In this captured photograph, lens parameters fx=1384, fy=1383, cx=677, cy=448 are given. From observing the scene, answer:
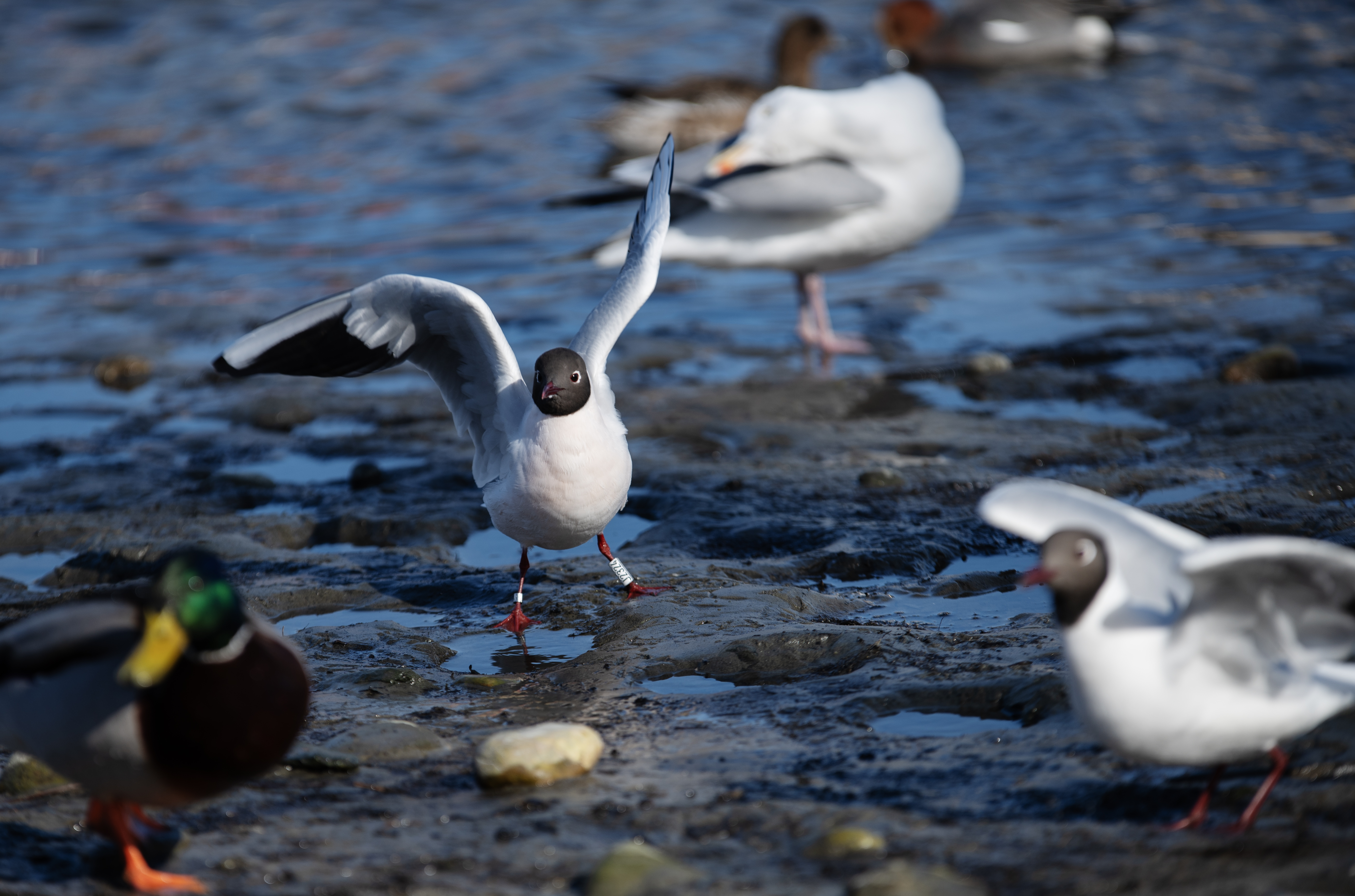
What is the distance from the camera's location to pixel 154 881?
127 inches

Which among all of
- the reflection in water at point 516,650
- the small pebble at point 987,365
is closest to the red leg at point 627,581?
the reflection in water at point 516,650

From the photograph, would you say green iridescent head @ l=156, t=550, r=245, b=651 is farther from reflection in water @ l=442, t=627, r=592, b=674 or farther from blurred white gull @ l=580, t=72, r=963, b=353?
blurred white gull @ l=580, t=72, r=963, b=353

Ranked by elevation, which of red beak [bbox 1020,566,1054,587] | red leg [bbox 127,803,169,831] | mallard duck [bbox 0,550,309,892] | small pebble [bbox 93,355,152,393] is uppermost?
red beak [bbox 1020,566,1054,587]

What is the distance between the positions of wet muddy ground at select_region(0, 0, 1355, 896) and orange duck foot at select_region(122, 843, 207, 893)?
0.09 m

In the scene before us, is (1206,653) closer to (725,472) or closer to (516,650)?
(516,650)

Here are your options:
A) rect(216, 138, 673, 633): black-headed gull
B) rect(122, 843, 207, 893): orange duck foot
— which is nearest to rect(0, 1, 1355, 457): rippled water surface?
rect(216, 138, 673, 633): black-headed gull

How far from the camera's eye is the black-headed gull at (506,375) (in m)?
5.08

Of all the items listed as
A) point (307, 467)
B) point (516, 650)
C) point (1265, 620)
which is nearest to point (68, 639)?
point (516, 650)

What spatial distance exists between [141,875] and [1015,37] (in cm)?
1635

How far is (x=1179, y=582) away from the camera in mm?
3299

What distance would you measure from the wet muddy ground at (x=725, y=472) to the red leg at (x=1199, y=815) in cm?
12

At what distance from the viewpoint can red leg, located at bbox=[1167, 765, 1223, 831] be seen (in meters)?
3.20

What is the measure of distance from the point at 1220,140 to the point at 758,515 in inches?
390

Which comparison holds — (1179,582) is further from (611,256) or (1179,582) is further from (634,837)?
(611,256)
